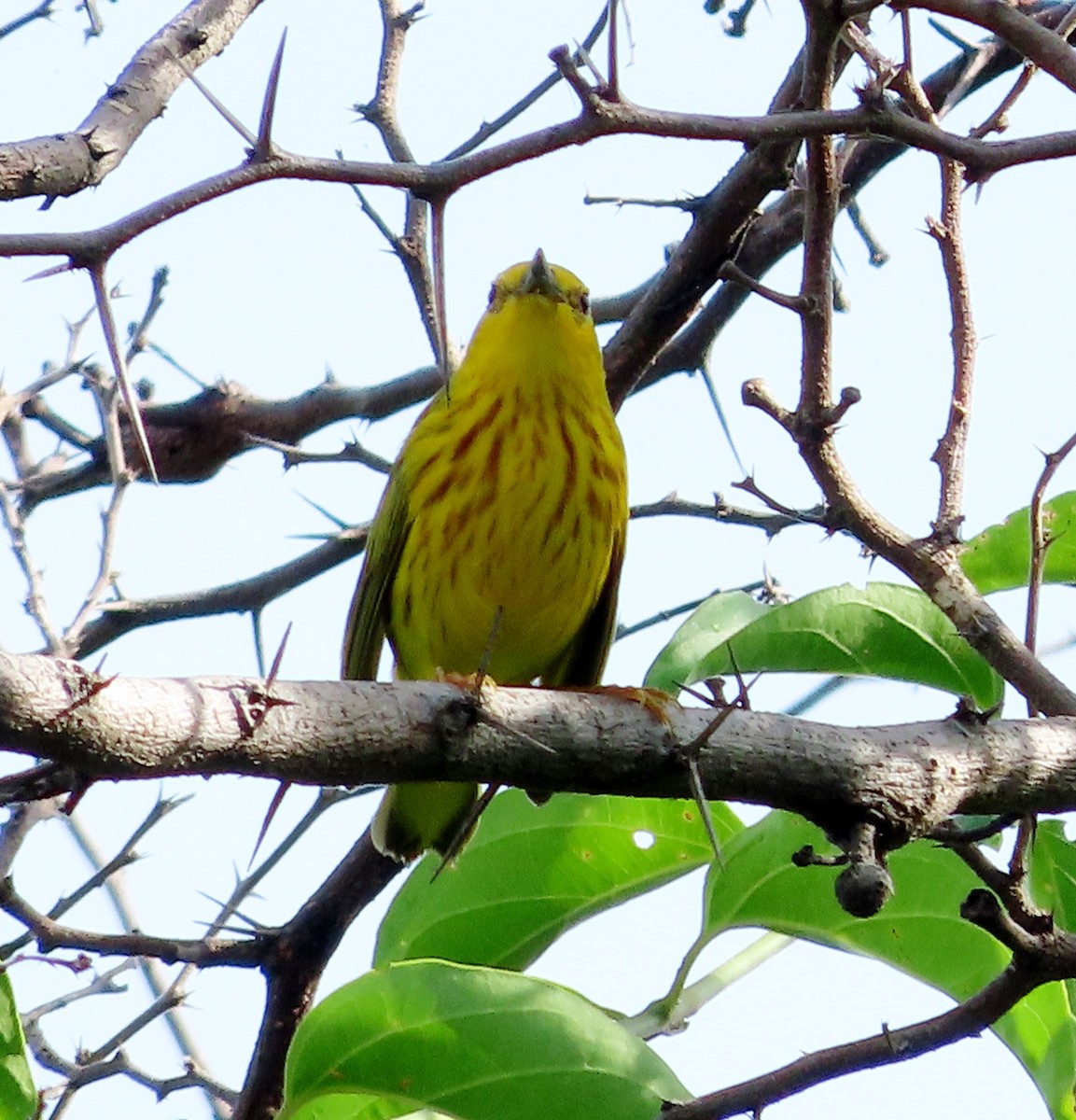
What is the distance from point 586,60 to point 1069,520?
1762mm

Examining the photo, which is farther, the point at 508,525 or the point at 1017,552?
the point at 508,525

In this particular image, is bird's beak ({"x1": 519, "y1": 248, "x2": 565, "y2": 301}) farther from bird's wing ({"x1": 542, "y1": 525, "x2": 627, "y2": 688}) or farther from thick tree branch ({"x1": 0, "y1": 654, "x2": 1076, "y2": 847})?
thick tree branch ({"x1": 0, "y1": 654, "x2": 1076, "y2": 847})

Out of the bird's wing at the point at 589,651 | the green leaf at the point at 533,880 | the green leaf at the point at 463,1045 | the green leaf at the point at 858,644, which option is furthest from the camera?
the bird's wing at the point at 589,651

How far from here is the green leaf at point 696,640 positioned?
11.5ft

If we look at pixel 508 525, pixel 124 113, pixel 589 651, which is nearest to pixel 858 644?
pixel 508 525

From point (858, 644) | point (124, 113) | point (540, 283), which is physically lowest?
point (858, 644)

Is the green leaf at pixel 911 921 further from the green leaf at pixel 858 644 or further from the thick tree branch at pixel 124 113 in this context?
the thick tree branch at pixel 124 113

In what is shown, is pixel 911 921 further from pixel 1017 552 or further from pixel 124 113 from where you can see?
pixel 124 113

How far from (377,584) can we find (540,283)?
123cm

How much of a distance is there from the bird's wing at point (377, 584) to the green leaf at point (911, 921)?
2142mm

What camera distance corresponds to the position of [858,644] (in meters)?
3.52

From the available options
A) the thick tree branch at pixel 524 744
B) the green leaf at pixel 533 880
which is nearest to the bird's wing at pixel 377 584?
the green leaf at pixel 533 880

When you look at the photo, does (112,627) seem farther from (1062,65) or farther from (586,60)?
(1062,65)

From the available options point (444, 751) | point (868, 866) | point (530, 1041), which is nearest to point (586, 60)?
point (444, 751)
